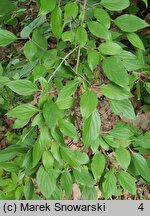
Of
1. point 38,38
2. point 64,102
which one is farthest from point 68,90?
point 38,38

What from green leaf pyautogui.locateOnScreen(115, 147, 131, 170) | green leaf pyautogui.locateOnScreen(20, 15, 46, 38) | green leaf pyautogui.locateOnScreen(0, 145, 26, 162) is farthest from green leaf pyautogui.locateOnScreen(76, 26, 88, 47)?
green leaf pyautogui.locateOnScreen(0, 145, 26, 162)

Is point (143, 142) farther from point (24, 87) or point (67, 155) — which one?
point (24, 87)

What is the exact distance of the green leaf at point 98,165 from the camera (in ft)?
3.62

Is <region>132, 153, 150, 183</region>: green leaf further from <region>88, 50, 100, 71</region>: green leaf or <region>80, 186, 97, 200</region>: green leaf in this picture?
<region>88, 50, 100, 71</region>: green leaf

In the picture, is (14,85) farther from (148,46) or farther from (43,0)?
(148,46)

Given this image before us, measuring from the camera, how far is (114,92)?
1.01 metres

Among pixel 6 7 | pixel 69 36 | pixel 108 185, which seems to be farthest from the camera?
pixel 6 7

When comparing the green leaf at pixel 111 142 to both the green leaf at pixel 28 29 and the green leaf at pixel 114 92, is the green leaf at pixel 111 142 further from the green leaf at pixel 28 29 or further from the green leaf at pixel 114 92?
the green leaf at pixel 28 29

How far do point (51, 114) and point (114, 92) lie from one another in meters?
0.23

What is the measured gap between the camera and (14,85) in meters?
1.00

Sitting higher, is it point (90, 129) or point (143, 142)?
point (90, 129)

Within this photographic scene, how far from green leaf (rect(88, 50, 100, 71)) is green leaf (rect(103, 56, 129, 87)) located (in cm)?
3

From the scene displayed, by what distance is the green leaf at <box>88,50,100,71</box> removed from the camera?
1001mm

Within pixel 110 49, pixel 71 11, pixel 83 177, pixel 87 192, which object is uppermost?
pixel 71 11
